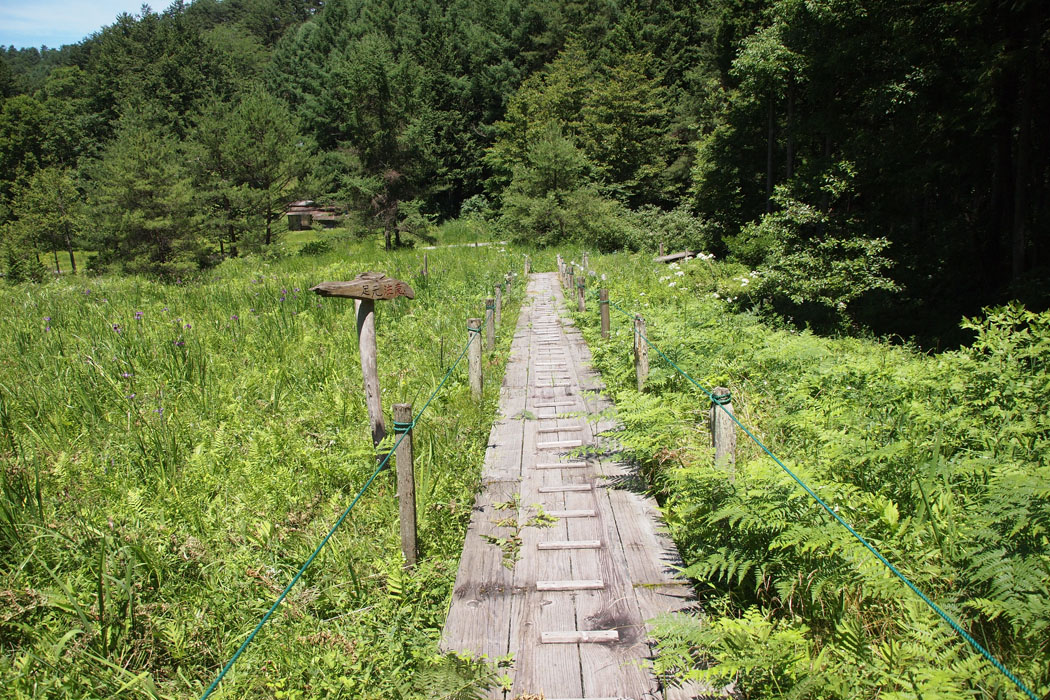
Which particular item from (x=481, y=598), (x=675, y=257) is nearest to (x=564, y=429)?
(x=481, y=598)

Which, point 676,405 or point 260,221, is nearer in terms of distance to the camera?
point 676,405

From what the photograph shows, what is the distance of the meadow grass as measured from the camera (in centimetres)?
301

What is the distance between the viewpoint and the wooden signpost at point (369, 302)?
466 cm

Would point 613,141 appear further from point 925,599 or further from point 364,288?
point 925,599

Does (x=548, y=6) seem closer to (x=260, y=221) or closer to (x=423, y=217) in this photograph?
(x=423, y=217)

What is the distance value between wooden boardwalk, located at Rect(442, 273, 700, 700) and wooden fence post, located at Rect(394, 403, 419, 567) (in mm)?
342

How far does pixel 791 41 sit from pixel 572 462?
18094 mm

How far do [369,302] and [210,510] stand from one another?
74.4 inches

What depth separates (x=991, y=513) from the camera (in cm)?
341

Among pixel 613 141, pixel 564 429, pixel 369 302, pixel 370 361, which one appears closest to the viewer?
pixel 369 302

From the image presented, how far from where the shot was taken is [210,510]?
169 inches

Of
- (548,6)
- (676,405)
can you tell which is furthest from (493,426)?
(548,6)

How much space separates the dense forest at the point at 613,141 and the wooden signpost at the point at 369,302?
10249mm

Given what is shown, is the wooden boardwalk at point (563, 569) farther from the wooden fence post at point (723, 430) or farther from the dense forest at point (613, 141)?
the dense forest at point (613, 141)
